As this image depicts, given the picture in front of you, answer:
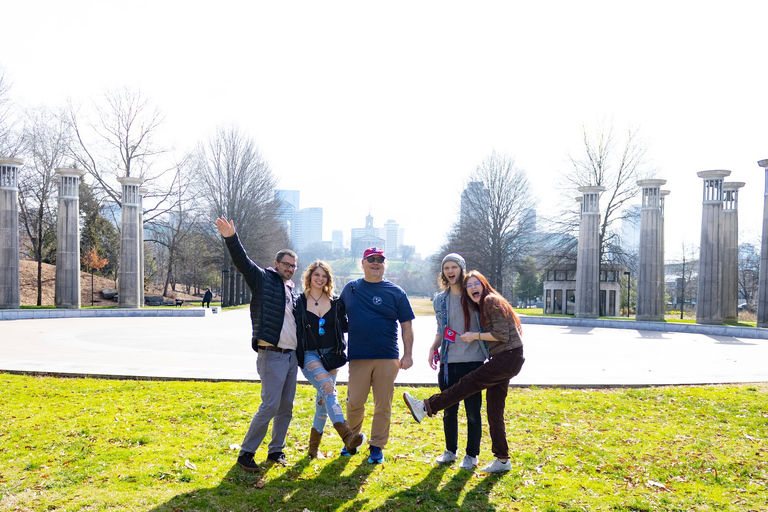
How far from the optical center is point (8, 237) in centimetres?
2677

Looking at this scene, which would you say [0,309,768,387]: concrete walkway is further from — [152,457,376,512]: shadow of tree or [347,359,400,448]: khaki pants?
[152,457,376,512]: shadow of tree

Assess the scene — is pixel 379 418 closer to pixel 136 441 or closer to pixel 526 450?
pixel 526 450

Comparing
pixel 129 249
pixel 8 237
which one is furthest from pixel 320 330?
pixel 129 249

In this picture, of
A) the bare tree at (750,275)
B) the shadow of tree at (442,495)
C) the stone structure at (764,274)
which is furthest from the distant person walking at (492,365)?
the bare tree at (750,275)

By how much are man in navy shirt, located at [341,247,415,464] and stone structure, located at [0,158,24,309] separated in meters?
27.2

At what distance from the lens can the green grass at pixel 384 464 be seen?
4.48 m

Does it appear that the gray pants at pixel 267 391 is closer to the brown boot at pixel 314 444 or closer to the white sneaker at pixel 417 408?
the brown boot at pixel 314 444

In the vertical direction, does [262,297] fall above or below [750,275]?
above

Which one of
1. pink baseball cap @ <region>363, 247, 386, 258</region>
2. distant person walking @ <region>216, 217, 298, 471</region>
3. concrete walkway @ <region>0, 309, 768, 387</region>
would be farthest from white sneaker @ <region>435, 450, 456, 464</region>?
concrete walkway @ <region>0, 309, 768, 387</region>

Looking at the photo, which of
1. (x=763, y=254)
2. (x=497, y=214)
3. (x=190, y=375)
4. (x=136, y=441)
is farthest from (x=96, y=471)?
(x=497, y=214)

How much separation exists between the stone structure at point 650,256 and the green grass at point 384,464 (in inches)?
809

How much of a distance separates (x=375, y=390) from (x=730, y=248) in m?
26.2

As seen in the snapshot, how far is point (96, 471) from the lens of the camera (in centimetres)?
500

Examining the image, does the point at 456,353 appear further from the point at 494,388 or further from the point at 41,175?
the point at 41,175
